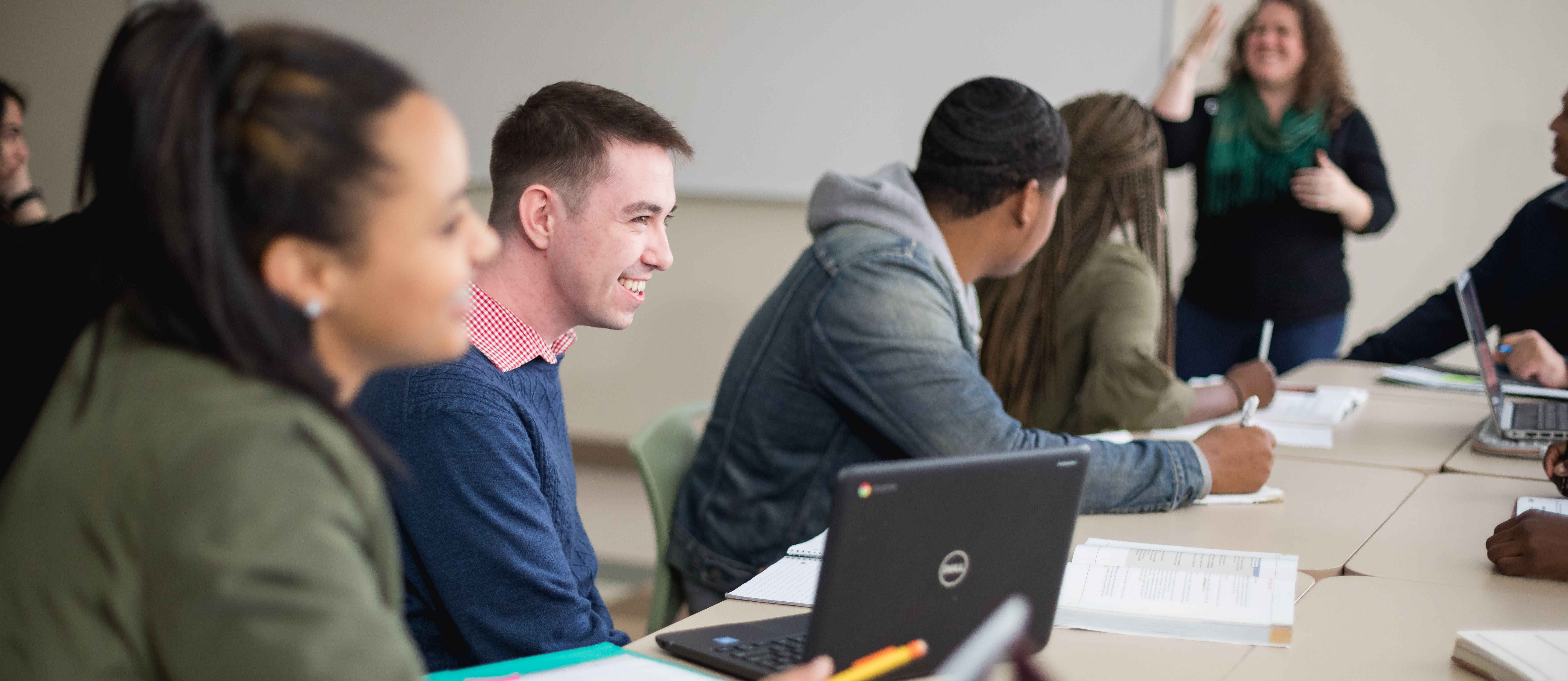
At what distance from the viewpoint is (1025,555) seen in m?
0.97

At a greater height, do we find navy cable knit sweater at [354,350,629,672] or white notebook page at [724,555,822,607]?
navy cable knit sweater at [354,350,629,672]

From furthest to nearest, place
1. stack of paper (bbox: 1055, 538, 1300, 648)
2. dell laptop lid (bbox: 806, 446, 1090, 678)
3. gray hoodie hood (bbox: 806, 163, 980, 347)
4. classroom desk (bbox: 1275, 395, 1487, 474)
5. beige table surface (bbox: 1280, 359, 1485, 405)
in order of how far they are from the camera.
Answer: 1. beige table surface (bbox: 1280, 359, 1485, 405)
2. classroom desk (bbox: 1275, 395, 1487, 474)
3. gray hoodie hood (bbox: 806, 163, 980, 347)
4. stack of paper (bbox: 1055, 538, 1300, 648)
5. dell laptop lid (bbox: 806, 446, 1090, 678)

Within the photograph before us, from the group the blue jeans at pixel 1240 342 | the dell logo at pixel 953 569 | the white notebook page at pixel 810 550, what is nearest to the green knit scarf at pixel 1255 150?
the blue jeans at pixel 1240 342

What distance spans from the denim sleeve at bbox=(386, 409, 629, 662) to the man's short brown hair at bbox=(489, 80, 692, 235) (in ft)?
0.97

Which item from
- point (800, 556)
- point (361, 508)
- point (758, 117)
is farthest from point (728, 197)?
point (361, 508)

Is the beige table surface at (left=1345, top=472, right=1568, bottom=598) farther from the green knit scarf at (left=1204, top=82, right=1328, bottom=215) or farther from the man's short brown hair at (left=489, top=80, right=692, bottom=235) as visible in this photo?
the green knit scarf at (left=1204, top=82, right=1328, bottom=215)

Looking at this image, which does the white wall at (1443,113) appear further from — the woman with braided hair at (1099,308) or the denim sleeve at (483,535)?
the denim sleeve at (483,535)

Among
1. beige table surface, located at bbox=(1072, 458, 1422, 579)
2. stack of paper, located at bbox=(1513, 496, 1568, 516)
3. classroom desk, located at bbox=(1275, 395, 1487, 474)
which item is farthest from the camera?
classroom desk, located at bbox=(1275, 395, 1487, 474)

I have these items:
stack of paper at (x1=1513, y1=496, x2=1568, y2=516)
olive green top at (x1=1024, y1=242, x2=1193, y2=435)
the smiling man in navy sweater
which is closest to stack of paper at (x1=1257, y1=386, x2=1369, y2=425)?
olive green top at (x1=1024, y1=242, x2=1193, y2=435)

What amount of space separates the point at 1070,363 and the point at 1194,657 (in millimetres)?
1268

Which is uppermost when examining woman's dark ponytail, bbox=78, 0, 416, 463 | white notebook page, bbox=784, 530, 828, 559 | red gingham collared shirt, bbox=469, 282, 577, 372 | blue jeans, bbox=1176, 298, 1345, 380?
woman's dark ponytail, bbox=78, 0, 416, 463

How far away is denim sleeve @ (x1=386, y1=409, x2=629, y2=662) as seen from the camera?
1.14m

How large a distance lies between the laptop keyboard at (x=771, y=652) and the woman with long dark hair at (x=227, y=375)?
44cm

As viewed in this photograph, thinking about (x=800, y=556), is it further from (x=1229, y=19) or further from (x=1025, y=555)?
(x=1229, y=19)
